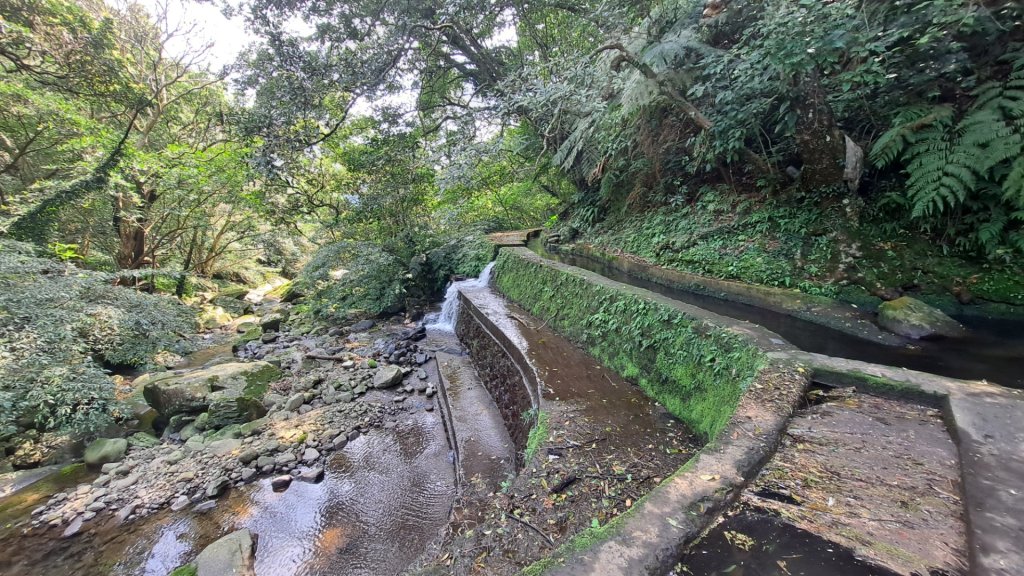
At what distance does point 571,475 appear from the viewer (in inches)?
112

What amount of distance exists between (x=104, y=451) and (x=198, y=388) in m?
1.22

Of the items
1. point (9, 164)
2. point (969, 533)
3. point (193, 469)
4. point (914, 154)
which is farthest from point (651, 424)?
point (9, 164)

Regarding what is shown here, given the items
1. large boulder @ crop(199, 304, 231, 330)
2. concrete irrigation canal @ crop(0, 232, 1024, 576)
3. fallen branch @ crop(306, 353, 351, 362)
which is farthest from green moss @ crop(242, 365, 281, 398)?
large boulder @ crop(199, 304, 231, 330)

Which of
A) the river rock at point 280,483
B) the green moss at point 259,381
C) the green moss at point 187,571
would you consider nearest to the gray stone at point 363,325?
the green moss at point 259,381

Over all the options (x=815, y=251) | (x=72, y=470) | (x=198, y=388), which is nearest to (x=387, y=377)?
(x=198, y=388)

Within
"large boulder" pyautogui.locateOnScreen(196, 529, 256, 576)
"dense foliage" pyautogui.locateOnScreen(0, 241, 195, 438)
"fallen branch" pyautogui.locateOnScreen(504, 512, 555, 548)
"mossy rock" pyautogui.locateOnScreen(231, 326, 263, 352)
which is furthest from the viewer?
"mossy rock" pyautogui.locateOnScreen(231, 326, 263, 352)

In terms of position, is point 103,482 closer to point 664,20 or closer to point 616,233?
point 616,233

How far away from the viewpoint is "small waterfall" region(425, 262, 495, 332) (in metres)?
9.30

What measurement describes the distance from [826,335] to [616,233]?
5124 millimetres

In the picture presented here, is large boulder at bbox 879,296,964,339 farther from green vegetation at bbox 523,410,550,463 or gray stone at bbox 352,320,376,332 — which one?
gray stone at bbox 352,320,376,332

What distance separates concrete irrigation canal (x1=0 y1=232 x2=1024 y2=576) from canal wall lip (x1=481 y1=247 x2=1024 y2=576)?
0.04 feet

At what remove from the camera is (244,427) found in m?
5.58

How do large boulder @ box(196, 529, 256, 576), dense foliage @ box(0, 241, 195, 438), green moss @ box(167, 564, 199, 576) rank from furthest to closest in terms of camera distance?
dense foliage @ box(0, 241, 195, 438) < large boulder @ box(196, 529, 256, 576) < green moss @ box(167, 564, 199, 576)

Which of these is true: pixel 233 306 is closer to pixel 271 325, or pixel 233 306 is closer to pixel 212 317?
pixel 212 317
